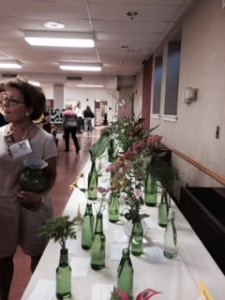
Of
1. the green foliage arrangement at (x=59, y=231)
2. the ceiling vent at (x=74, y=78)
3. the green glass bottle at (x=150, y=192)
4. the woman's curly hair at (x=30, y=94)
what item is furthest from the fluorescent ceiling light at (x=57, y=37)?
the ceiling vent at (x=74, y=78)

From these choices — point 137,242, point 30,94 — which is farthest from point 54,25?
point 137,242

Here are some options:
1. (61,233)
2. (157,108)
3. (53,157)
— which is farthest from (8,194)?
(157,108)

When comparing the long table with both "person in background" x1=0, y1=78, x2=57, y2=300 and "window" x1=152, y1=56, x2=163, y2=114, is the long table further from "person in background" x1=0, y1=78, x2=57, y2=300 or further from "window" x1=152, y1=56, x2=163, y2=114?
"window" x1=152, y1=56, x2=163, y2=114

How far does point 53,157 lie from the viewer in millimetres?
1617

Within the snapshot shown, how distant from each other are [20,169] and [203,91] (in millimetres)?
2087

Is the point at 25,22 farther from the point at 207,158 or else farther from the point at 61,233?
the point at 61,233

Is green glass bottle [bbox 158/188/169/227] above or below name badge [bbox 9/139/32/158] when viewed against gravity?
below

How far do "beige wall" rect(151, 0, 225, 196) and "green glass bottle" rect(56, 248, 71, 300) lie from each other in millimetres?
1723

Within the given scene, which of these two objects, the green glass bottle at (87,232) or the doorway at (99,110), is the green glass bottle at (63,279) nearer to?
the green glass bottle at (87,232)

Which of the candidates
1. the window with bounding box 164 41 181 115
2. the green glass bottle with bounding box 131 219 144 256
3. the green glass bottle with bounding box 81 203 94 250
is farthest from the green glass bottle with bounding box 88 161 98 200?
the window with bounding box 164 41 181 115

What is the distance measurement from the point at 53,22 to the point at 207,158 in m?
3.02

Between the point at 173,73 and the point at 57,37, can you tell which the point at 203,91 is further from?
the point at 57,37

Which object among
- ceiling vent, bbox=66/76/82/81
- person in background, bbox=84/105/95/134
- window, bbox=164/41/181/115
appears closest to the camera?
window, bbox=164/41/181/115

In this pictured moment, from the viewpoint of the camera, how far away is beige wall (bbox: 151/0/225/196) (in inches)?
93.4
